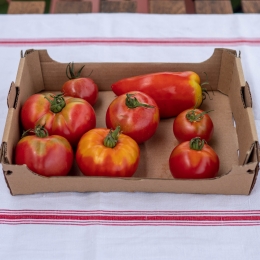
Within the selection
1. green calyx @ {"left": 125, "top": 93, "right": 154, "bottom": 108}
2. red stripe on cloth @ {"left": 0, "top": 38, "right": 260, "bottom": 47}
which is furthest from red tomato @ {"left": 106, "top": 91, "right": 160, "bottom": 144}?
red stripe on cloth @ {"left": 0, "top": 38, "right": 260, "bottom": 47}

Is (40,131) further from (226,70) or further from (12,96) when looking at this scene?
(226,70)

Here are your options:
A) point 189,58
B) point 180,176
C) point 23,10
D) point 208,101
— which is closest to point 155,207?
point 180,176

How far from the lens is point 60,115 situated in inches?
32.5

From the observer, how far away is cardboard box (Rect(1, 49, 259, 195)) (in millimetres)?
755

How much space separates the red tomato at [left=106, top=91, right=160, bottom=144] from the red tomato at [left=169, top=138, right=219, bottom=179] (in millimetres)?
72

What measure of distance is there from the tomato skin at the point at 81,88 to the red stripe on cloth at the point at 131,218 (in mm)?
238

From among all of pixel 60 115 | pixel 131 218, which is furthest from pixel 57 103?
pixel 131 218

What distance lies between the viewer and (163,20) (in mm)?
1207

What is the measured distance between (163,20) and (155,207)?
0.58m

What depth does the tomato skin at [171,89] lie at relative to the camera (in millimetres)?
922

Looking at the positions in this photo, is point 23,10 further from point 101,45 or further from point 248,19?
point 248,19

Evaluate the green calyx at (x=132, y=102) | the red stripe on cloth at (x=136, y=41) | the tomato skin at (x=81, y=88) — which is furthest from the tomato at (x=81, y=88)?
the red stripe on cloth at (x=136, y=41)

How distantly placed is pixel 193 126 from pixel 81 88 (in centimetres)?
22

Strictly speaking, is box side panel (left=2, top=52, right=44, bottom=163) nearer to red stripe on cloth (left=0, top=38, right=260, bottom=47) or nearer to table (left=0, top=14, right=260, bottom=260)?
table (left=0, top=14, right=260, bottom=260)
